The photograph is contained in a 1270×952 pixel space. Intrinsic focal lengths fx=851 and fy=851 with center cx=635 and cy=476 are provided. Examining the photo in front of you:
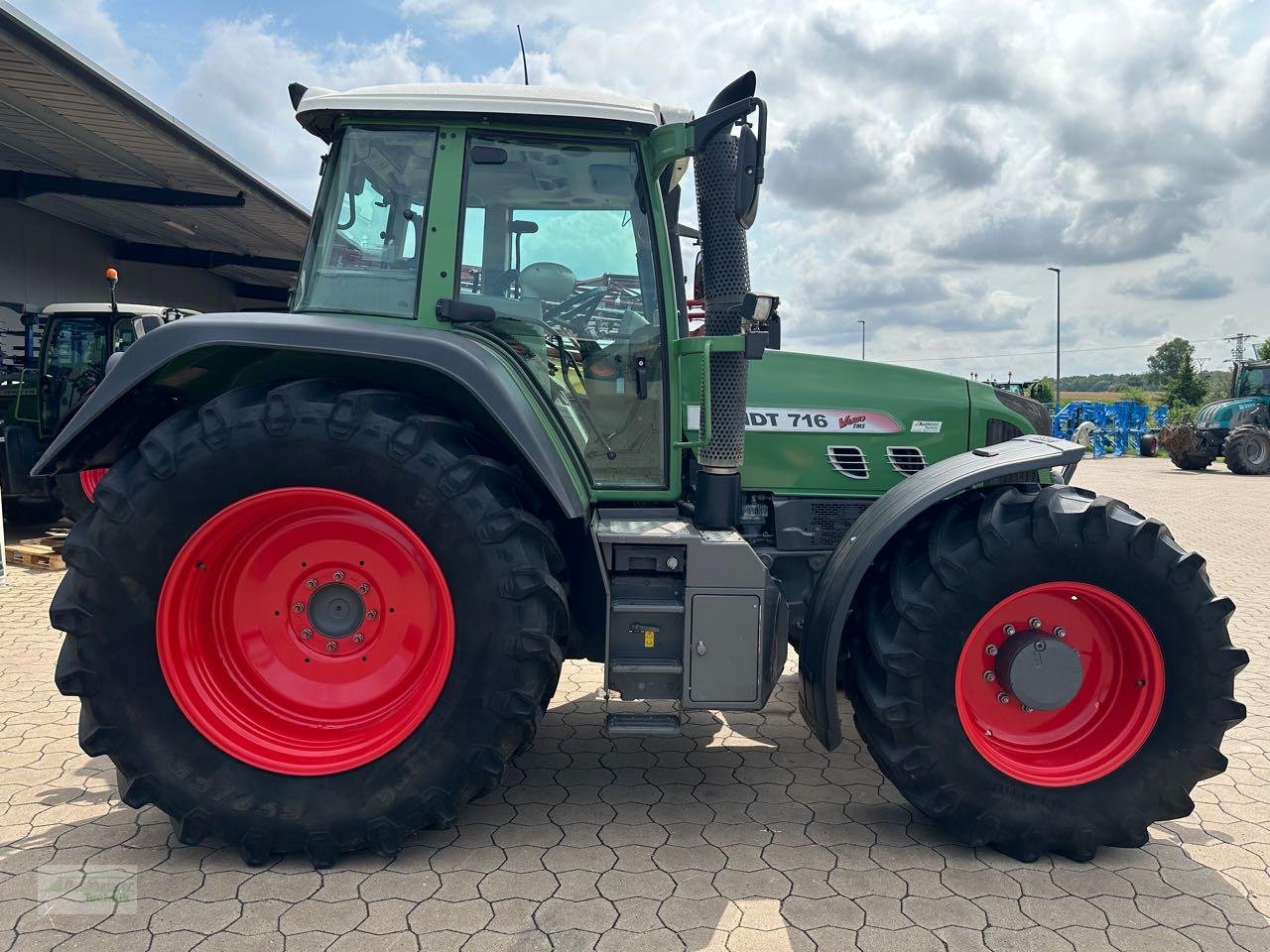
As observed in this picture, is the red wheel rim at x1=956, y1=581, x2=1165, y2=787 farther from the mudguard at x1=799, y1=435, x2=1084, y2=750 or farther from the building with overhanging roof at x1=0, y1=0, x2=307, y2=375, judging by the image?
the building with overhanging roof at x1=0, y1=0, x2=307, y2=375

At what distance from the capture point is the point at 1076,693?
9.46 feet

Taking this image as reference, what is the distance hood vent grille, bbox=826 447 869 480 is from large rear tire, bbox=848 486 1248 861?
77 cm

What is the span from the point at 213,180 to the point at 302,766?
1156 cm

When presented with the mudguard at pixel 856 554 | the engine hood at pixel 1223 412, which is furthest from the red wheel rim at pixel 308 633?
the engine hood at pixel 1223 412

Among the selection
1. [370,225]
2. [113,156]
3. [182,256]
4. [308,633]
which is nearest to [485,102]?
[370,225]

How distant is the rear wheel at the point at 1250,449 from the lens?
1906 cm

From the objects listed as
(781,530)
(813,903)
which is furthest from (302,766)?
(781,530)

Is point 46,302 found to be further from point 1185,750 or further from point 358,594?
point 1185,750

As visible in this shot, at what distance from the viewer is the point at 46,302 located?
14.7 metres

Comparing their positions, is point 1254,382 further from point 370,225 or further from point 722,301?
point 370,225

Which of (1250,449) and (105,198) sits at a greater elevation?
(105,198)

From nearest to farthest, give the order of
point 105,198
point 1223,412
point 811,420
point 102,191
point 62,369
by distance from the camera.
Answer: point 811,420 < point 62,369 < point 102,191 < point 105,198 < point 1223,412

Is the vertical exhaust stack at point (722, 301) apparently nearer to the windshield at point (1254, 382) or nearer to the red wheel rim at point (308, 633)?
the red wheel rim at point (308, 633)

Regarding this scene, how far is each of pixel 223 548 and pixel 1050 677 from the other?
278 centimetres
